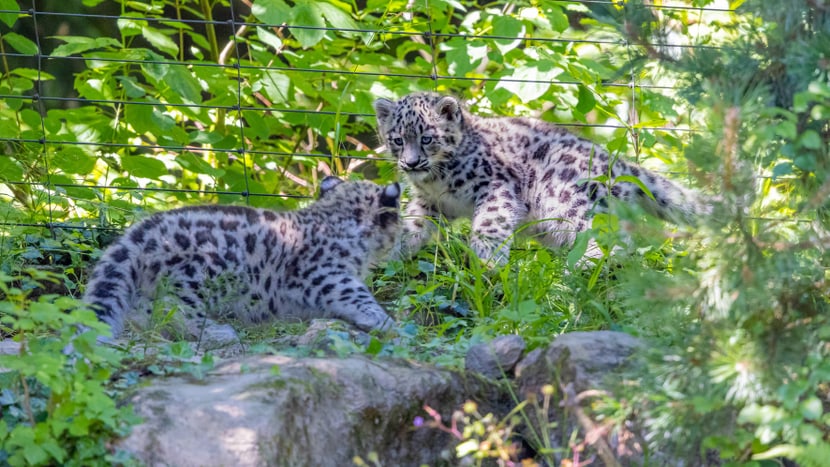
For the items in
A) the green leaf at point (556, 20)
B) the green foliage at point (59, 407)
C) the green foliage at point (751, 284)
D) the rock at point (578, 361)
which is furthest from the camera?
the green leaf at point (556, 20)

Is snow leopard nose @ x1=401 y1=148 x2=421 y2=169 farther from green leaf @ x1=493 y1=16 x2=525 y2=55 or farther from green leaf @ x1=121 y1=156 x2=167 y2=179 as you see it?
green leaf @ x1=121 y1=156 x2=167 y2=179

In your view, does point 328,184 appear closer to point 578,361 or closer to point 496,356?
point 496,356

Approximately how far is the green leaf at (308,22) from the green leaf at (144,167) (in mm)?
1517

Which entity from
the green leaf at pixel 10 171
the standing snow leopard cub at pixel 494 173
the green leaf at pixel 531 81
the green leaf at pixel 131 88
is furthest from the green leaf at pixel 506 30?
the green leaf at pixel 10 171

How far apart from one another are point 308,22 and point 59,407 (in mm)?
3855

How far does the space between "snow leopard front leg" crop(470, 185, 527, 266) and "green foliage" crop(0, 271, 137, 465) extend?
125 inches

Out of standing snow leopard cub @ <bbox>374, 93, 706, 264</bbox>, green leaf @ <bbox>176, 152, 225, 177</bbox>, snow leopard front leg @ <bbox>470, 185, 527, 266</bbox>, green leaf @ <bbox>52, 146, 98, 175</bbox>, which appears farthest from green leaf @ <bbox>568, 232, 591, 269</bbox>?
green leaf @ <bbox>52, 146, 98, 175</bbox>

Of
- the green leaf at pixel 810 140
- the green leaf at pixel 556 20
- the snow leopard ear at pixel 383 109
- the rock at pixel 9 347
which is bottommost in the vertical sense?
the rock at pixel 9 347

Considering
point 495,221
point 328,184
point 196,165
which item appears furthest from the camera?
point 196,165

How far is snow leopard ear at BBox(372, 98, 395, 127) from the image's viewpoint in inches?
290

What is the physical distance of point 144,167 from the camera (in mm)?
7699

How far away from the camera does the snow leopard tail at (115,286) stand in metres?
5.43

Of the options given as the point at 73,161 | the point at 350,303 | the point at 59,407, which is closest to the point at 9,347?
the point at 59,407

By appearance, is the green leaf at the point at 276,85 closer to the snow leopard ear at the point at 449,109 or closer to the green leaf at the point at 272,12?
the green leaf at the point at 272,12
